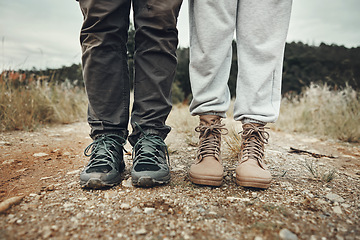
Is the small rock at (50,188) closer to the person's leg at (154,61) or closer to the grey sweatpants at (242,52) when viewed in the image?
the person's leg at (154,61)

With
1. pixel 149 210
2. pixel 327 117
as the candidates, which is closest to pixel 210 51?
pixel 149 210

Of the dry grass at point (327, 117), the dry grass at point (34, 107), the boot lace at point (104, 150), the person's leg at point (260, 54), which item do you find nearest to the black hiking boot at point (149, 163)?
the boot lace at point (104, 150)

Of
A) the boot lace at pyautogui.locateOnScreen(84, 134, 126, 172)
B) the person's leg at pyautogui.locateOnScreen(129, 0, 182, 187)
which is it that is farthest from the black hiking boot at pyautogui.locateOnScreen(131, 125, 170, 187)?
the boot lace at pyautogui.locateOnScreen(84, 134, 126, 172)

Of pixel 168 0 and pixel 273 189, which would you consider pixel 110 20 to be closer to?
pixel 168 0

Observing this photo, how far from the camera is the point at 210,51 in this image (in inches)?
46.0

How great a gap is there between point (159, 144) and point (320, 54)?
35.7ft

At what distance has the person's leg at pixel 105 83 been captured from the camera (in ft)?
3.42

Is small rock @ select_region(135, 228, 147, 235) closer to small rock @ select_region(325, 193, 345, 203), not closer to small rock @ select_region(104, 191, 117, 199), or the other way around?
small rock @ select_region(104, 191, 117, 199)

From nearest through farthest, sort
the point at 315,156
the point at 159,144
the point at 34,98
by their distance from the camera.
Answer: the point at 159,144
the point at 315,156
the point at 34,98

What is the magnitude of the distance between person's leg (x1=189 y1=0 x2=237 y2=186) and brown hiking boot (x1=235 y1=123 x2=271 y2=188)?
0.11 m

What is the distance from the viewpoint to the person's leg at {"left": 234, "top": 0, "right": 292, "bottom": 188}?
3.79ft

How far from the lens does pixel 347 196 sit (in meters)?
1.06

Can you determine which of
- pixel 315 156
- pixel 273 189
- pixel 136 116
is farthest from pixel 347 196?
pixel 136 116

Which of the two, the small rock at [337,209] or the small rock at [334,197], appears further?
the small rock at [334,197]
